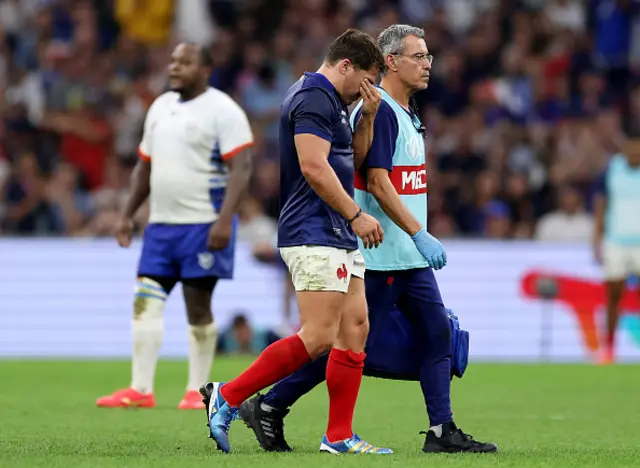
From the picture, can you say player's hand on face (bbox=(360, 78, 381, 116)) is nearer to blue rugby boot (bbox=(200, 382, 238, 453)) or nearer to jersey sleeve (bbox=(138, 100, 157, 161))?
blue rugby boot (bbox=(200, 382, 238, 453))

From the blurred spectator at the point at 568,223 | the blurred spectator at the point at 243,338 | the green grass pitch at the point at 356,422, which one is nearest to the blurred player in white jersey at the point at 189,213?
the green grass pitch at the point at 356,422

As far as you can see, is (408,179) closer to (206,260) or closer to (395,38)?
(395,38)

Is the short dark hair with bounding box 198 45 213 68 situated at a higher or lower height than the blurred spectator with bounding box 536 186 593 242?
higher

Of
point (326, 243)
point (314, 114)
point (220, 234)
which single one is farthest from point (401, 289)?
point (220, 234)

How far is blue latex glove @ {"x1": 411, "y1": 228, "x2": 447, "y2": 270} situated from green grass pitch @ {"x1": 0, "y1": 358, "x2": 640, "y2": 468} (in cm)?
94

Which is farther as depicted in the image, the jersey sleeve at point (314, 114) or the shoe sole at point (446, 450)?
the shoe sole at point (446, 450)

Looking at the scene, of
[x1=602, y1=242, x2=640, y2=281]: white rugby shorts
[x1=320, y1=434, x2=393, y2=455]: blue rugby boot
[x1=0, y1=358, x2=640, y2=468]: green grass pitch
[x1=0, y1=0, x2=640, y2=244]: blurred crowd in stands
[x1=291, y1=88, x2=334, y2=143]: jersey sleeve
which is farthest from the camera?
[x1=0, y1=0, x2=640, y2=244]: blurred crowd in stands

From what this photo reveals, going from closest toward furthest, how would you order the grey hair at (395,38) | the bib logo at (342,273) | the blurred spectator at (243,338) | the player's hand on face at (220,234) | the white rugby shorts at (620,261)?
the bib logo at (342,273) < the grey hair at (395,38) < the player's hand on face at (220,234) < the white rugby shorts at (620,261) < the blurred spectator at (243,338)

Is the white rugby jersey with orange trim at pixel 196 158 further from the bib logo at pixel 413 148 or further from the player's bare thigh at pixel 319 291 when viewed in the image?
the player's bare thigh at pixel 319 291

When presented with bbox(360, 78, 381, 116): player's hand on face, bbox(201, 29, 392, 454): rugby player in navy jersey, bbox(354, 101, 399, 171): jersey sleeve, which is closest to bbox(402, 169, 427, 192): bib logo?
bbox(354, 101, 399, 171): jersey sleeve

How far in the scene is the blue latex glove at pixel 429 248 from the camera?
709 centimetres

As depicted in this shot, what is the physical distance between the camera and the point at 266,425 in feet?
24.0

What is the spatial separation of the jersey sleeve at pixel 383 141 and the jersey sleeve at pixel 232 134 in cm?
285

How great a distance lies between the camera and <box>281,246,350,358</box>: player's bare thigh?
22.8ft
